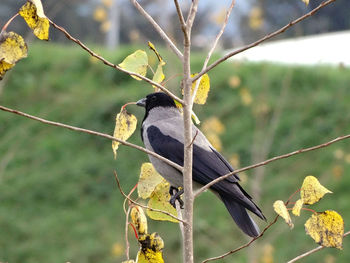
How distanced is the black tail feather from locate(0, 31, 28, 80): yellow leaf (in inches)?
48.2

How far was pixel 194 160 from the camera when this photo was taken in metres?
2.69

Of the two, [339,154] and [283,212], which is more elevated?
[339,154]

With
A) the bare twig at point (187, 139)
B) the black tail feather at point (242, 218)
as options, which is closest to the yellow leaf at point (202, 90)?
the bare twig at point (187, 139)

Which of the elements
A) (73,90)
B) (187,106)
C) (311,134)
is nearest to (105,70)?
(73,90)

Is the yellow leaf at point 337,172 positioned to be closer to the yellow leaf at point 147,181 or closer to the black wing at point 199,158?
the black wing at point 199,158

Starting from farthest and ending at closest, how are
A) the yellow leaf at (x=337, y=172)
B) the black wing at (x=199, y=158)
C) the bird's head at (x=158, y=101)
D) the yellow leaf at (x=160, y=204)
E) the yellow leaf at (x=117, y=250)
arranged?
the yellow leaf at (x=337, y=172) → the yellow leaf at (x=117, y=250) → the bird's head at (x=158, y=101) → the black wing at (x=199, y=158) → the yellow leaf at (x=160, y=204)

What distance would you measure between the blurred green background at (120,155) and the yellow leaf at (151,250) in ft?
12.6

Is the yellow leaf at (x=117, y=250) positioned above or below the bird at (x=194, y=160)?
above

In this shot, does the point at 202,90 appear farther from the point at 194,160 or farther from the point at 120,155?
the point at 120,155

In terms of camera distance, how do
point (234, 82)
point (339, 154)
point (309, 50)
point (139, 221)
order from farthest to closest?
point (309, 50) < point (234, 82) < point (339, 154) < point (139, 221)

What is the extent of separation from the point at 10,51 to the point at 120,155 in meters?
5.76

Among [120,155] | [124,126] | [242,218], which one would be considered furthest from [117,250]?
[124,126]

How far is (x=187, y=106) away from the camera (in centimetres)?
154

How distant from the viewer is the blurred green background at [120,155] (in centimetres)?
610
